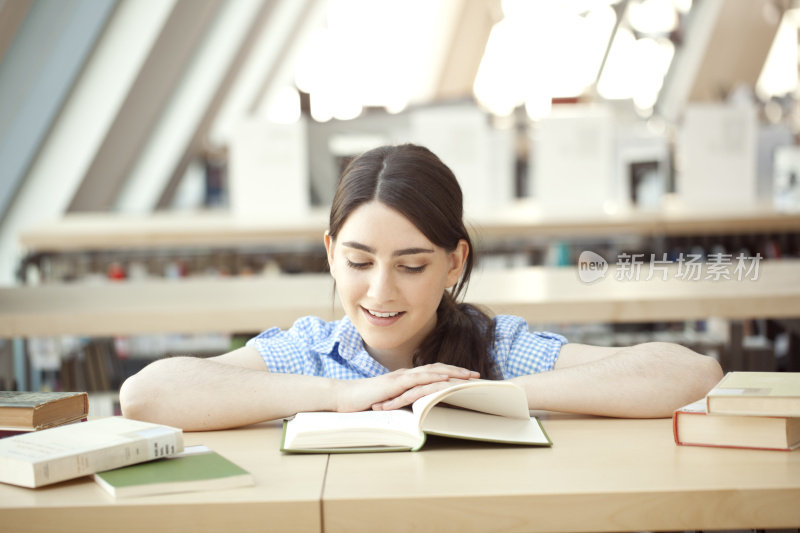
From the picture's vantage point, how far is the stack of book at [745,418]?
128 centimetres

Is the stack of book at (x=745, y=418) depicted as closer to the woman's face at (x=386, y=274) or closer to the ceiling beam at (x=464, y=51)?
the woman's face at (x=386, y=274)

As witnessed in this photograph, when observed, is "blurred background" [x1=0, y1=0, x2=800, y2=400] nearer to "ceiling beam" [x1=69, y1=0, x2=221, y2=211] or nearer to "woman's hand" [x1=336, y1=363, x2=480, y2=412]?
"ceiling beam" [x1=69, y1=0, x2=221, y2=211]

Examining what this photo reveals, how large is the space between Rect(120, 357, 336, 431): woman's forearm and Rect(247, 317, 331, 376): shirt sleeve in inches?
8.3

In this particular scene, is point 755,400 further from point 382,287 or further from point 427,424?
point 382,287

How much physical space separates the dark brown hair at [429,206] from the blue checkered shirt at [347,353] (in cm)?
4

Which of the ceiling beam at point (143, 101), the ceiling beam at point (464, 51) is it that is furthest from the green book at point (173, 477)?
the ceiling beam at point (464, 51)

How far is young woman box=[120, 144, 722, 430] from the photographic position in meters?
1.49

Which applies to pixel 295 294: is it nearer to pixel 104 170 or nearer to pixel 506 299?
pixel 506 299

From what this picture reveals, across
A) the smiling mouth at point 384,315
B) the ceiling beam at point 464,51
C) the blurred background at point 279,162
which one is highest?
the ceiling beam at point 464,51

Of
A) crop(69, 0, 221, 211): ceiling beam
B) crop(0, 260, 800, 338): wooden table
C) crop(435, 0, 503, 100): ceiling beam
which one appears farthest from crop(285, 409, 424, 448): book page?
crop(435, 0, 503, 100): ceiling beam

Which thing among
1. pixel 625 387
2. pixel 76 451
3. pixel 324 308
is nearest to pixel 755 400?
pixel 625 387

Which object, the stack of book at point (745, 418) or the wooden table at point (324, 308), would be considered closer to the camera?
the stack of book at point (745, 418)

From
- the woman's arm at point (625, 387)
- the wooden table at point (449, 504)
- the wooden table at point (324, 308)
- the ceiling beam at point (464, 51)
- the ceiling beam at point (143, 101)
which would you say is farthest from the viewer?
the ceiling beam at point (464, 51)

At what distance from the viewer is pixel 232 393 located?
4.93 ft
